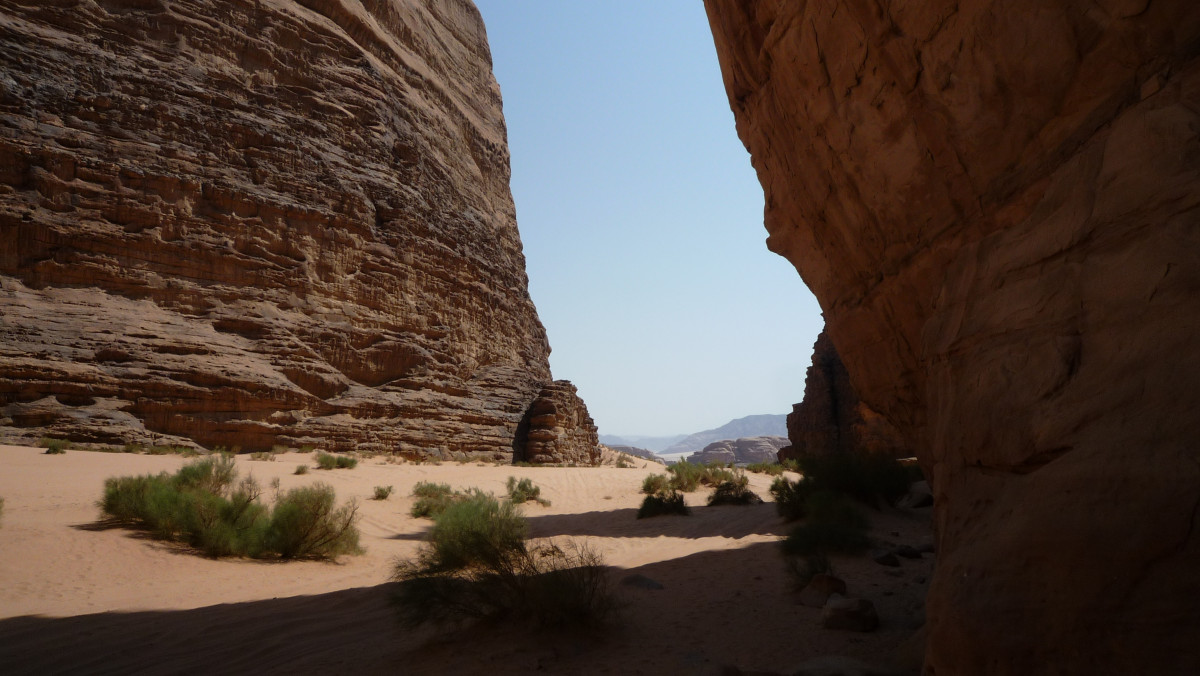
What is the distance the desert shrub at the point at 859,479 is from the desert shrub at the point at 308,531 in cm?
635

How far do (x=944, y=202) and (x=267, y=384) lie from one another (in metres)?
19.8

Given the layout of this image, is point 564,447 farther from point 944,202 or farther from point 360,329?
point 944,202

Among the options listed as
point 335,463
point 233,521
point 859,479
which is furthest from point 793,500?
point 335,463

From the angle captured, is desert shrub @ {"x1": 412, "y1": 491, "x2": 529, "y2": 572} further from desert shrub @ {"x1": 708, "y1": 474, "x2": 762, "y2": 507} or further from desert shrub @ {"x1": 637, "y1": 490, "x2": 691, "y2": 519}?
desert shrub @ {"x1": 708, "y1": 474, "x2": 762, "y2": 507}

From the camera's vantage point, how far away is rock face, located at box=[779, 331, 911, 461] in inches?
928

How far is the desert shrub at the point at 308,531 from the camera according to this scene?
290 inches

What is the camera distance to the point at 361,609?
533 cm

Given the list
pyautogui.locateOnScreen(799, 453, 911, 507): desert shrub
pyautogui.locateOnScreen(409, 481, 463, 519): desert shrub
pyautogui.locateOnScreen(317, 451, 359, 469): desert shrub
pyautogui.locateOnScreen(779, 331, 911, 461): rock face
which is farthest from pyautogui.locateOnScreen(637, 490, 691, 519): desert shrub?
pyautogui.locateOnScreen(779, 331, 911, 461): rock face

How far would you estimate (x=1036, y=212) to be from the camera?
2891mm

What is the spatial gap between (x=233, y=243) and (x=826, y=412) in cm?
2176

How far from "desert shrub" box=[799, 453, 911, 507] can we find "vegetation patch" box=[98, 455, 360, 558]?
6.48 meters

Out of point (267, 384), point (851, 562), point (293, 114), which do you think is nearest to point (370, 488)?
point (267, 384)

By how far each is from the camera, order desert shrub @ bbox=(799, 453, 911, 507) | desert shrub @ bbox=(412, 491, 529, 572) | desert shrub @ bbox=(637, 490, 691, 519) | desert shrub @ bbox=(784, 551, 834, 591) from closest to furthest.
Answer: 1. desert shrub @ bbox=(412, 491, 529, 572)
2. desert shrub @ bbox=(784, 551, 834, 591)
3. desert shrub @ bbox=(799, 453, 911, 507)
4. desert shrub @ bbox=(637, 490, 691, 519)

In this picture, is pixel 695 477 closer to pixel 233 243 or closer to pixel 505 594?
pixel 505 594
